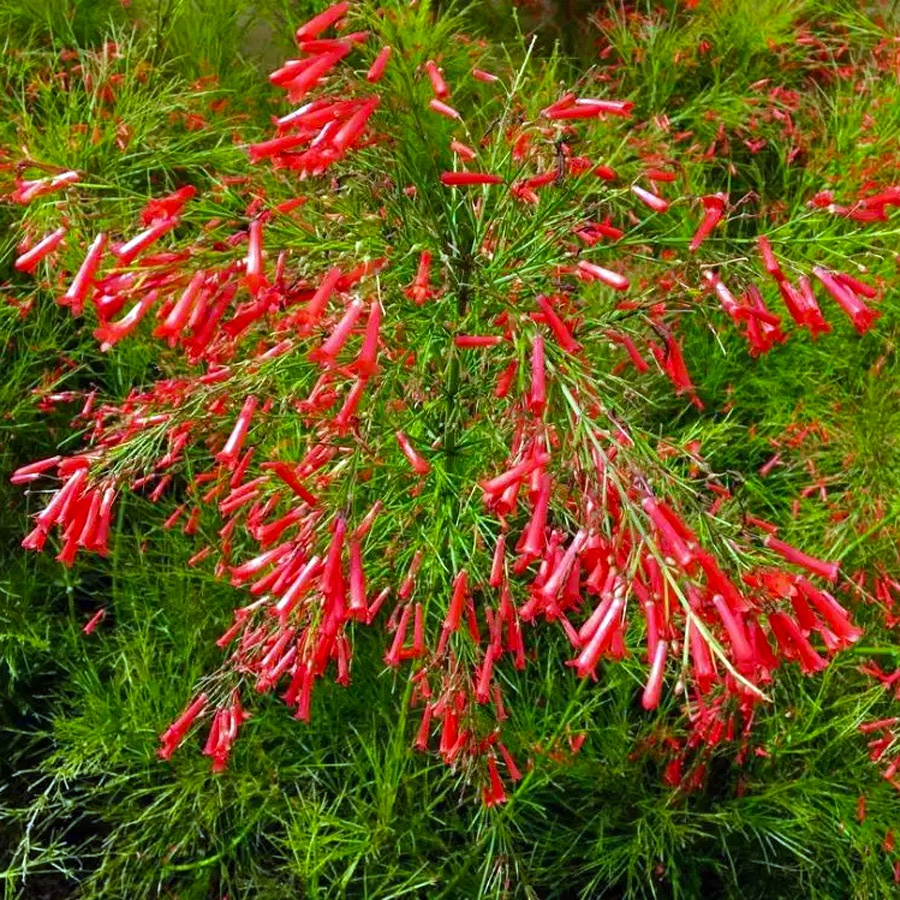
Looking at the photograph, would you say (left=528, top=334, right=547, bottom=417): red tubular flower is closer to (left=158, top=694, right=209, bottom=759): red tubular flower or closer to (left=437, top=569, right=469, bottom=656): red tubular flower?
(left=437, top=569, right=469, bottom=656): red tubular flower

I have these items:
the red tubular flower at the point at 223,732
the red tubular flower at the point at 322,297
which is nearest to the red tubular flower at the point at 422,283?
the red tubular flower at the point at 322,297

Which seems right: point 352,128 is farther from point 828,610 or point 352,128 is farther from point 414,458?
point 828,610

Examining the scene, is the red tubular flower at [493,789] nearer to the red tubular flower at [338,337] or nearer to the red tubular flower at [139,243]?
the red tubular flower at [338,337]

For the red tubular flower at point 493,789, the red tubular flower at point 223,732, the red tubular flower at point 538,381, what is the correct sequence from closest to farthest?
1. the red tubular flower at point 538,381
2. the red tubular flower at point 223,732
3. the red tubular flower at point 493,789

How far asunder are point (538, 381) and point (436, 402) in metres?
0.52

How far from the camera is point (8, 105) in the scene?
9.91ft

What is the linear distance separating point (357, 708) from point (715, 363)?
3.98 ft

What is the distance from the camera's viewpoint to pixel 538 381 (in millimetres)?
1283

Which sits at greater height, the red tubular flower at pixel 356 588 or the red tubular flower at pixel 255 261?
the red tubular flower at pixel 255 261

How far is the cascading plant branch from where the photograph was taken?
1288 millimetres

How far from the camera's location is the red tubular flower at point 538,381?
128 cm

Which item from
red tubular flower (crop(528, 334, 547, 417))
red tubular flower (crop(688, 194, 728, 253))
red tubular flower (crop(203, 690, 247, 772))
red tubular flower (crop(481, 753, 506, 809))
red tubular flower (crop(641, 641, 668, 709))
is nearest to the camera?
red tubular flower (crop(641, 641, 668, 709))

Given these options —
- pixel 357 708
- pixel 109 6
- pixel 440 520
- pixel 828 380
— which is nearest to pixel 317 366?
pixel 440 520

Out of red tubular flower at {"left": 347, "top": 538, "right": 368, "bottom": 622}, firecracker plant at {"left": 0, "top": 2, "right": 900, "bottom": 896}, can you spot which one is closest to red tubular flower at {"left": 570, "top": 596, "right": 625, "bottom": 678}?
firecracker plant at {"left": 0, "top": 2, "right": 900, "bottom": 896}
